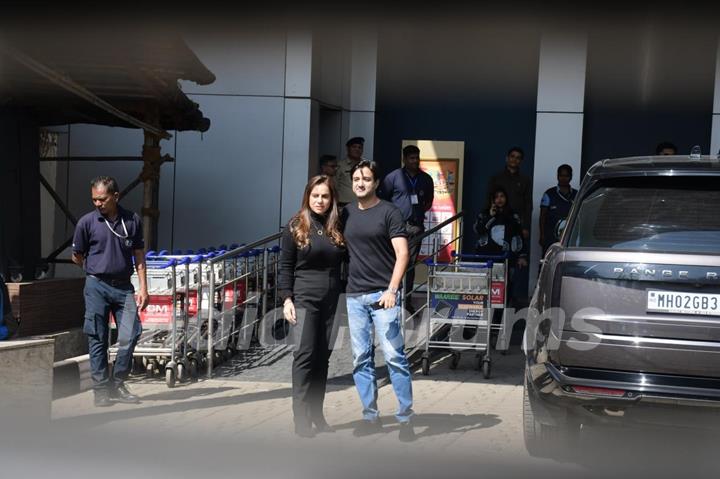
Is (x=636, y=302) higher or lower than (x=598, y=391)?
higher

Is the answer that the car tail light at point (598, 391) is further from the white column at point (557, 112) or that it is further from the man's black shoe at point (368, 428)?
the white column at point (557, 112)

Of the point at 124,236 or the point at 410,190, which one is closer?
the point at 124,236

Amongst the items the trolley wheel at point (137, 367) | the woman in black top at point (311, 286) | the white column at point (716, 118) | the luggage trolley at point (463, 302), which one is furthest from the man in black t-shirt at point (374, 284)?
the white column at point (716, 118)

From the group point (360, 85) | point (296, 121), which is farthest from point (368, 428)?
point (360, 85)

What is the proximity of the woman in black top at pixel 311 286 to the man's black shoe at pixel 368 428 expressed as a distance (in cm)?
31

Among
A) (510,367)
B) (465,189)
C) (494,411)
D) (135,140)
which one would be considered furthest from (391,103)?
(494,411)

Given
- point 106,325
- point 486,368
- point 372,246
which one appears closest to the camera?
point 372,246

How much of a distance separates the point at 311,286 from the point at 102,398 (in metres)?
2.23

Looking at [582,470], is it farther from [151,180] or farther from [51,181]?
[51,181]

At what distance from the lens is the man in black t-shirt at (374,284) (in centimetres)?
727

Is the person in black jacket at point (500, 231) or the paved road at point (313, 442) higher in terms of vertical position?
the person in black jacket at point (500, 231)

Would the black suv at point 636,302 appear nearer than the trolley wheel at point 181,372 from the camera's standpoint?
Yes

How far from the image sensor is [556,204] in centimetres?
1334

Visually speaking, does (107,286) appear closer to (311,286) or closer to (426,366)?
(311,286)
